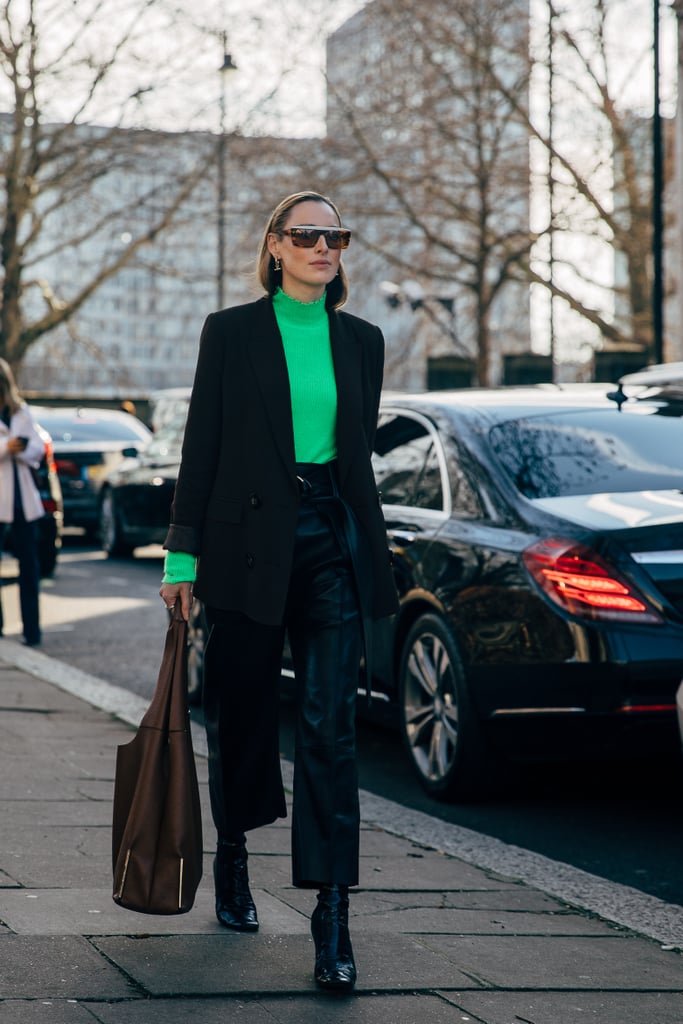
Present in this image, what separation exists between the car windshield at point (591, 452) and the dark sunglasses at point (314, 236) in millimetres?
2173

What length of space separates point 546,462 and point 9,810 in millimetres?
2329

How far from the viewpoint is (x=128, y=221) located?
39.5 metres

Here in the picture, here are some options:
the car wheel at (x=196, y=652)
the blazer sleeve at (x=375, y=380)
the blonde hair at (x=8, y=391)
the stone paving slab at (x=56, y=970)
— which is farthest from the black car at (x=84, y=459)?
the stone paving slab at (x=56, y=970)

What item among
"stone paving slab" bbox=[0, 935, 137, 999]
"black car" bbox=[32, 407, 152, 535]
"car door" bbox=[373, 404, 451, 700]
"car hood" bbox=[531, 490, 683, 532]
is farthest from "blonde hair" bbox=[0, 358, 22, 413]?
"black car" bbox=[32, 407, 152, 535]

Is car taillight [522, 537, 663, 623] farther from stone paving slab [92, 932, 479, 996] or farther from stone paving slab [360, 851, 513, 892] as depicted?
stone paving slab [92, 932, 479, 996]

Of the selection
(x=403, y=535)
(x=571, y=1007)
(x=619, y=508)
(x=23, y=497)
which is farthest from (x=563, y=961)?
(x=23, y=497)

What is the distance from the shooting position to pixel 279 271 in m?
4.40

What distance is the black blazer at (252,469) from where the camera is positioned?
411 centimetres

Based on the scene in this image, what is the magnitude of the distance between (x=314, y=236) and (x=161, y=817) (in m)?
1.45

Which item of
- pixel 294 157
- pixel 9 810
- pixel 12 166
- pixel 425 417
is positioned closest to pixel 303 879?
pixel 9 810

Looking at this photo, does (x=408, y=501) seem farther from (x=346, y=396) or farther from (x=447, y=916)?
(x=346, y=396)

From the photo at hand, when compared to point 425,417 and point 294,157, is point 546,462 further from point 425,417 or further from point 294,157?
point 294,157

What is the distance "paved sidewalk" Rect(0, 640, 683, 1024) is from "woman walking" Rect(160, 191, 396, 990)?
21cm

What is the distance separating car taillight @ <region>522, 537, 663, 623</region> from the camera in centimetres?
574
